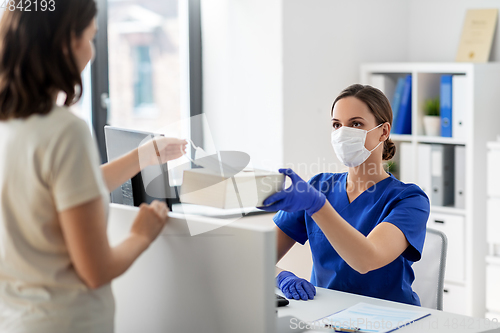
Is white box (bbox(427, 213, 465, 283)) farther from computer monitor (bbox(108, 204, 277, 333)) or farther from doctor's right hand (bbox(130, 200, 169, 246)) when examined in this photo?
doctor's right hand (bbox(130, 200, 169, 246))

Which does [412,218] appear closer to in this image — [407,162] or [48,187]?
[48,187]

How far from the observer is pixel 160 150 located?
3.96 ft

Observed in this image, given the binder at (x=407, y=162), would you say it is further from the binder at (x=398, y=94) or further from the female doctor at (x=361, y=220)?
the female doctor at (x=361, y=220)

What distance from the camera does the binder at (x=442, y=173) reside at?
2.91m

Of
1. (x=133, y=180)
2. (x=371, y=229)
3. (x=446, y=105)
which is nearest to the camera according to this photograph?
(x=133, y=180)

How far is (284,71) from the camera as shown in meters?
2.77

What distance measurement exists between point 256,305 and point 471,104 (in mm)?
2125

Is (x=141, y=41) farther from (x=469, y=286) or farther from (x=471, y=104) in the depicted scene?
(x=469, y=286)

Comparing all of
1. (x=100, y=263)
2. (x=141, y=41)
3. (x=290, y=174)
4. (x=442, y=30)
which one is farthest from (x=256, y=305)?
(x=442, y=30)

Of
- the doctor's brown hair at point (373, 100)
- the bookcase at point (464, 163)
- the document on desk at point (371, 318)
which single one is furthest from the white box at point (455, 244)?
the document on desk at point (371, 318)

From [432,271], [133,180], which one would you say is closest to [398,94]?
[432,271]

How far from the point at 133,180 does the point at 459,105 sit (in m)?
2.04

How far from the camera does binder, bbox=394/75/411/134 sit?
9.85ft

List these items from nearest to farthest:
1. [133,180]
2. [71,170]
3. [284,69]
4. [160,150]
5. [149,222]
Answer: [71,170], [149,222], [160,150], [133,180], [284,69]
